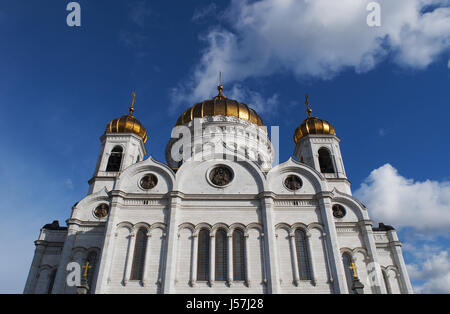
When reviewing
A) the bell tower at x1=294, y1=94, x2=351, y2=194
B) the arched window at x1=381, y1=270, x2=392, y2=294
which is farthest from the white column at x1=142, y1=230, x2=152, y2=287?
the arched window at x1=381, y1=270, x2=392, y2=294

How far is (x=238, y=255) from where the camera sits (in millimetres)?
16781

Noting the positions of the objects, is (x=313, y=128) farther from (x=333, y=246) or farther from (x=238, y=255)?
(x=238, y=255)

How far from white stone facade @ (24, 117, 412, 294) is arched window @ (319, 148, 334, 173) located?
2.82 m

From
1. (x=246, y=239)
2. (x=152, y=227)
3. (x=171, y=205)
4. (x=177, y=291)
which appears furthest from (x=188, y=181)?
(x=177, y=291)

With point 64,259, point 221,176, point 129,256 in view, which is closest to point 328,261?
point 221,176

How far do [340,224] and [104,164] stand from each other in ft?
59.4

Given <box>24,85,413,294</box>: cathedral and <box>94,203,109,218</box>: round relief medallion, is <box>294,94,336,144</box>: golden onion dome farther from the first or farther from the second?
Result: <box>94,203,109,218</box>: round relief medallion

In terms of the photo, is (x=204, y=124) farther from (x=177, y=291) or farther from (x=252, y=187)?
(x=177, y=291)

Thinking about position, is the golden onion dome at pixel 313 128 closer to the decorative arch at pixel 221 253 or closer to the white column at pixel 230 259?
the decorative arch at pixel 221 253

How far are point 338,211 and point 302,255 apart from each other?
5035mm

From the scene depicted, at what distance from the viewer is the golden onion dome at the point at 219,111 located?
27844mm

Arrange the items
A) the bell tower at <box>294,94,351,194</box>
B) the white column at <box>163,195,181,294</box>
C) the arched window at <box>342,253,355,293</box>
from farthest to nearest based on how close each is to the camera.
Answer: the bell tower at <box>294,94,351,194</box>, the arched window at <box>342,253,355,293</box>, the white column at <box>163,195,181,294</box>

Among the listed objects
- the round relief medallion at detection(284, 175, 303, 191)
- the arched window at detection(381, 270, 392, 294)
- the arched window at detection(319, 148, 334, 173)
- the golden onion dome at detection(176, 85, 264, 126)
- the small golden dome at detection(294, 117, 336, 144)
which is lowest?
the arched window at detection(381, 270, 392, 294)

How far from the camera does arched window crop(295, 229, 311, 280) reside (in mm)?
16344
